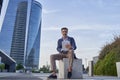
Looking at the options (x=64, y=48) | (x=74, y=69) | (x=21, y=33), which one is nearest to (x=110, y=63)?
(x=74, y=69)

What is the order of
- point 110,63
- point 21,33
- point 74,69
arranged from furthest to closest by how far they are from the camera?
point 21,33 < point 110,63 < point 74,69

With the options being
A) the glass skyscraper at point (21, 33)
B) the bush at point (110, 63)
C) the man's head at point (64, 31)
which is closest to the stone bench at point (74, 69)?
the man's head at point (64, 31)

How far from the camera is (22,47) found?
12788cm

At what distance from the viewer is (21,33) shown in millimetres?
132875

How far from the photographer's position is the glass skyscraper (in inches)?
4882

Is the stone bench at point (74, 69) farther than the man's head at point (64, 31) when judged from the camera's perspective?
Yes

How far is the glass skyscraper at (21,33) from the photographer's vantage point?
4882 inches

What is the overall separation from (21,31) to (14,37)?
6366mm

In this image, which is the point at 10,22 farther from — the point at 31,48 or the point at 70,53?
the point at 70,53

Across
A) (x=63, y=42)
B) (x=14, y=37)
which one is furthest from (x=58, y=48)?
(x=14, y=37)

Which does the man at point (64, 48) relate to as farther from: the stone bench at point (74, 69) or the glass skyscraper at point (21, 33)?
the glass skyscraper at point (21, 33)

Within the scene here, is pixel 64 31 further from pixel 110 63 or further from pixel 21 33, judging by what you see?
pixel 21 33

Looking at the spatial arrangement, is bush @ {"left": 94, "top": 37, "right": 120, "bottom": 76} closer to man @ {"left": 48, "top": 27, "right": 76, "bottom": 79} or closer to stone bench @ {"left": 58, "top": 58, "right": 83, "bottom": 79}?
stone bench @ {"left": 58, "top": 58, "right": 83, "bottom": 79}

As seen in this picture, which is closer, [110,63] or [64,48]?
[64,48]
